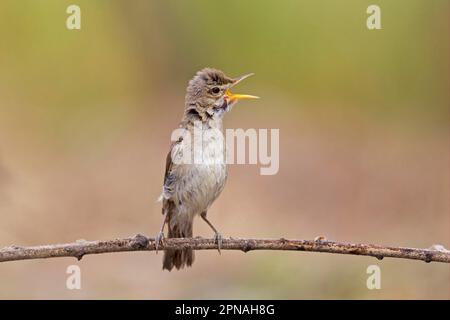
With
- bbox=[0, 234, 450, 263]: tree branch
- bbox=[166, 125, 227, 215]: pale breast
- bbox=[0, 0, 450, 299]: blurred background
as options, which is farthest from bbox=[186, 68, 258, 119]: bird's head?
bbox=[0, 0, 450, 299]: blurred background

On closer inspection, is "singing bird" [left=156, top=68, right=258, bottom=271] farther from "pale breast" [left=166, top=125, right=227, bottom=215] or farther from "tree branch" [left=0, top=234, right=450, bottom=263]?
"tree branch" [left=0, top=234, right=450, bottom=263]

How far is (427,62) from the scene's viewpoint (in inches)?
336

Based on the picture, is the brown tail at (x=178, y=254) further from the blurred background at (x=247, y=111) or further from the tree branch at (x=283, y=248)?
the blurred background at (x=247, y=111)

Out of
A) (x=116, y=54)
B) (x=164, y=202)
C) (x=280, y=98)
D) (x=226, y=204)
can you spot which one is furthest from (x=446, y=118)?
(x=164, y=202)

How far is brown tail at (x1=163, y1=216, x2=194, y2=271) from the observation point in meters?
4.98

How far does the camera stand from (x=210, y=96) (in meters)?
4.84

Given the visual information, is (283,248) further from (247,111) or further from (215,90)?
(247,111)

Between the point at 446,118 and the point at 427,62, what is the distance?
82 centimetres

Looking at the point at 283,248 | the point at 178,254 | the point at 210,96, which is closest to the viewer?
the point at 283,248

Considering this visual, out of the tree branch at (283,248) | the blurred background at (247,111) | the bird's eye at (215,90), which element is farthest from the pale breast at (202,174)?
the blurred background at (247,111)

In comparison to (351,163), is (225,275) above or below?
below

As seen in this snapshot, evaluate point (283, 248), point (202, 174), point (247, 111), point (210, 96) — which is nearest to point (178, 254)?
point (202, 174)

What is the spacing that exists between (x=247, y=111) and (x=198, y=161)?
16.6 ft

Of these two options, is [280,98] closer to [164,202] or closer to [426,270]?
[426,270]
